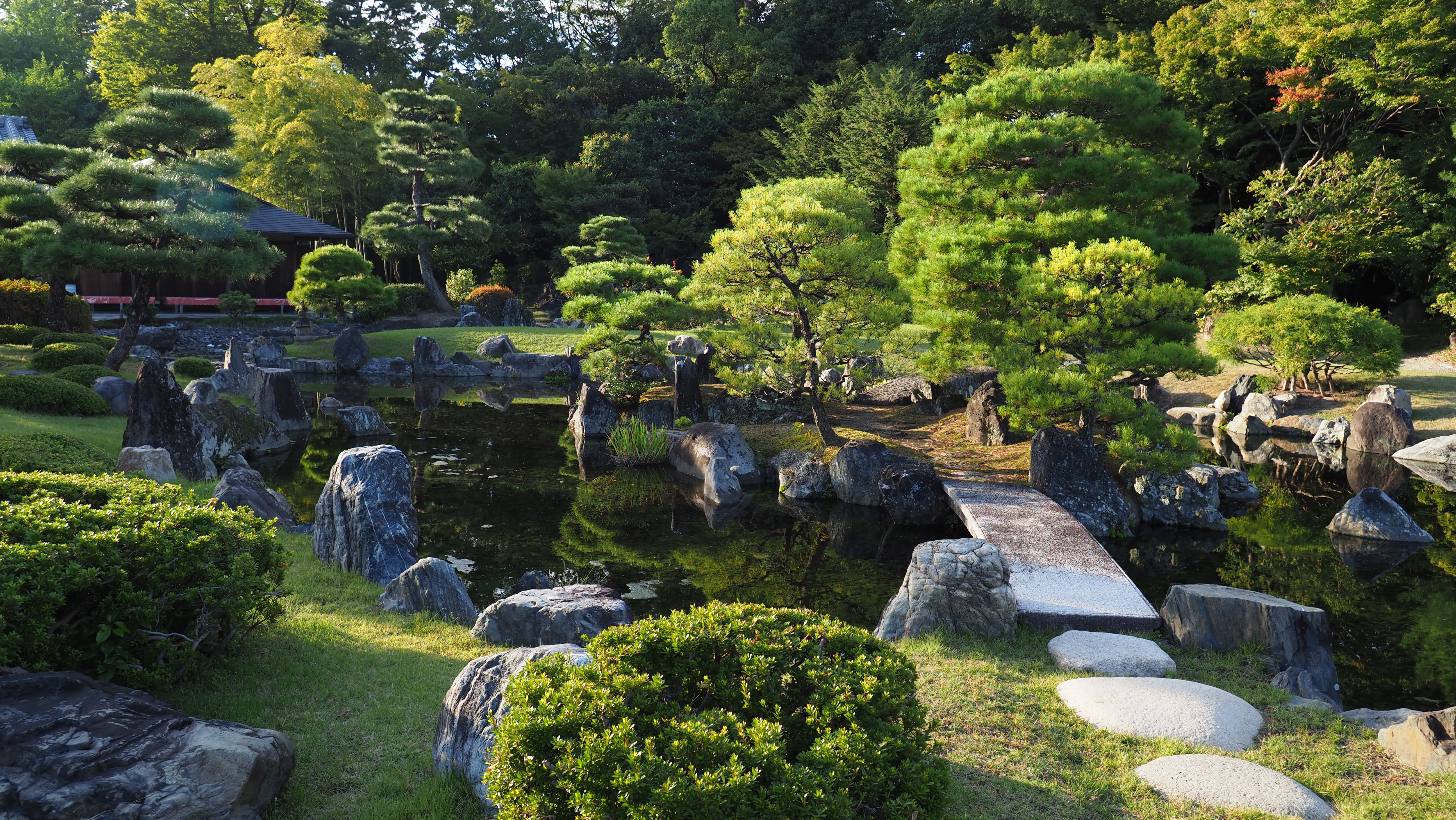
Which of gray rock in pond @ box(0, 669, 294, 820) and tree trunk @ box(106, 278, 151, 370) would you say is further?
tree trunk @ box(106, 278, 151, 370)

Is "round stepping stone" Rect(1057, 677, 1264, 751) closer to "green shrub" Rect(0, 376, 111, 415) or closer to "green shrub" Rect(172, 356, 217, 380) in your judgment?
"green shrub" Rect(0, 376, 111, 415)

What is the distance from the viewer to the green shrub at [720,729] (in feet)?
8.45

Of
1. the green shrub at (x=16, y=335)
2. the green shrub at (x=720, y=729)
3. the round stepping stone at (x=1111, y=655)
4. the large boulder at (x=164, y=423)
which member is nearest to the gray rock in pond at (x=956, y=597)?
the round stepping stone at (x=1111, y=655)

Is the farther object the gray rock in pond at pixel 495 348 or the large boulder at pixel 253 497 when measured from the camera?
the gray rock in pond at pixel 495 348

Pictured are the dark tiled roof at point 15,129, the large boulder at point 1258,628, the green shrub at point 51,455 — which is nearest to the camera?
the large boulder at point 1258,628

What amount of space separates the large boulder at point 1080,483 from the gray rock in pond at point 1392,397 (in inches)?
380

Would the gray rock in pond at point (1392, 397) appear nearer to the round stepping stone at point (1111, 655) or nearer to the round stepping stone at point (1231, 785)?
the round stepping stone at point (1111, 655)

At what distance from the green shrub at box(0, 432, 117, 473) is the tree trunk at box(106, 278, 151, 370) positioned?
7.81 m

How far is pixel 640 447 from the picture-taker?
14.0 meters

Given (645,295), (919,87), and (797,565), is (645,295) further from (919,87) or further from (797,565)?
(919,87)

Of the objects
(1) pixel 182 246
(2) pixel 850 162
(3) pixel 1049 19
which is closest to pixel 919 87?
(2) pixel 850 162

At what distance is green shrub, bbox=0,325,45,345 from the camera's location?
17453 mm

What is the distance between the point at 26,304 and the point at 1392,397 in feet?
101

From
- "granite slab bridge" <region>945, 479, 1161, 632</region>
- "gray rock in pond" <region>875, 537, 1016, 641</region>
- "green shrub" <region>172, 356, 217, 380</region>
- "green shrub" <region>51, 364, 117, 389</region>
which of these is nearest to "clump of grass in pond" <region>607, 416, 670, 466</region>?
"granite slab bridge" <region>945, 479, 1161, 632</region>
